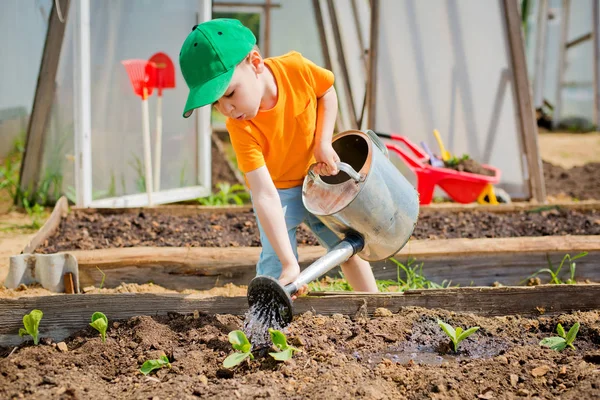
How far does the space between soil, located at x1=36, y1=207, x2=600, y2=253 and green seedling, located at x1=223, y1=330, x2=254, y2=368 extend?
53.2 inches

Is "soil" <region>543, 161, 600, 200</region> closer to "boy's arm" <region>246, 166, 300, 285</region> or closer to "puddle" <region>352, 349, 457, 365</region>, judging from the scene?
"puddle" <region>352, 349, 457, 365</region>

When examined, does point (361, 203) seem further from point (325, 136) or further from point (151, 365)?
point (151, 365)

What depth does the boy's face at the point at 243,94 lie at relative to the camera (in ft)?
6.73

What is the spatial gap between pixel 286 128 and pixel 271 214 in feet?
1.09

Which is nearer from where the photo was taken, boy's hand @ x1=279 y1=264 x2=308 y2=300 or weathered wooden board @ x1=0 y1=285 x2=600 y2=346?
boy's hand @ x1=279 y1=264 x2=308 y2=300

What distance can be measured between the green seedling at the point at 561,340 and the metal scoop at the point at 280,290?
28.1 inches

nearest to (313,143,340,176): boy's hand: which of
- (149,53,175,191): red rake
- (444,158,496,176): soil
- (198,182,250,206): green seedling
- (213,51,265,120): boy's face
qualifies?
(213,51,265,120): boy's face

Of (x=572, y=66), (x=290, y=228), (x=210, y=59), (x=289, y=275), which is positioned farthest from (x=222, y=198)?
(x=572, y=66)

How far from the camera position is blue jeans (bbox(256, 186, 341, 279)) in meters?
2.51

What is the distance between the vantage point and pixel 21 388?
1987 mm

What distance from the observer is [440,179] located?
4.47 meters

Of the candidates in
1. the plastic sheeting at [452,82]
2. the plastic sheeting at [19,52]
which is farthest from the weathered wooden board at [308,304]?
the plastic sheeting at [19,52]

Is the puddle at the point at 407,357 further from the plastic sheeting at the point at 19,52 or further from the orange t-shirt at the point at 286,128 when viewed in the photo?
the plastic sheeting at the point at 19,52

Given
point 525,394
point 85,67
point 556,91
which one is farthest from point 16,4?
point 556,91
